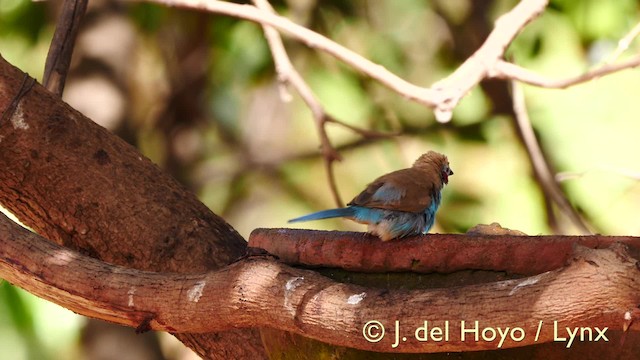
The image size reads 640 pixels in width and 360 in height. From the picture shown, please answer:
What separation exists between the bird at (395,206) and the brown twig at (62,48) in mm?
941

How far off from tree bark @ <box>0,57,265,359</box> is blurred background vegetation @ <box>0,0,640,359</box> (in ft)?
5.93

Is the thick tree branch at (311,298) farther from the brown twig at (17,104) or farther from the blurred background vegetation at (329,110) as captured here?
the blurred background vegetation at (329,110)

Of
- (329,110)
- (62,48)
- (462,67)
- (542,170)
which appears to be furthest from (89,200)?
(542,170)

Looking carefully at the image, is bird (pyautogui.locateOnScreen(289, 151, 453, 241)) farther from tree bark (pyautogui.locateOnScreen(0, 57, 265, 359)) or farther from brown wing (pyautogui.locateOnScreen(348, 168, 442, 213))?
tree bark (pyautogui.locateOnScreen(0, 57, 265, 359))

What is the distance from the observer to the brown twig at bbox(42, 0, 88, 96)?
7.29 feet

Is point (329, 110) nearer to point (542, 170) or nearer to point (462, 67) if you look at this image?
point (542, 170)

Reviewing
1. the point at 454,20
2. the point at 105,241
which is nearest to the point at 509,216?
the point at 454,20

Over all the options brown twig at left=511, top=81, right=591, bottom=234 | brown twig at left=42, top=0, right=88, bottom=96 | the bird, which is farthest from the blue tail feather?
brown twig at left=511, top=81, right=591, bottom=234

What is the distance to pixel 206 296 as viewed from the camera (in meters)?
1.53

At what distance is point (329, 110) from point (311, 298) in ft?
7.86

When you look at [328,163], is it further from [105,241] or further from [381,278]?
[381,278]

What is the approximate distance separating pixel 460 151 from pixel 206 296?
232cm

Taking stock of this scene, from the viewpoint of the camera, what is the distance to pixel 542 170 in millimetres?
3572

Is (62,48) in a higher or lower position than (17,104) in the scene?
higher
